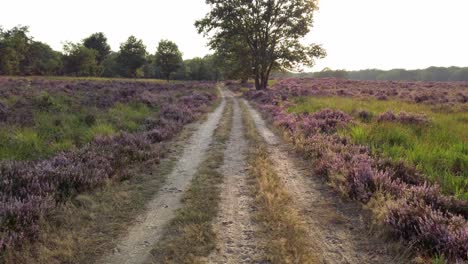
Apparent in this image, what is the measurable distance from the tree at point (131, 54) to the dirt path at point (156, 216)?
77.4 meters

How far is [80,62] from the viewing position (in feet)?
269

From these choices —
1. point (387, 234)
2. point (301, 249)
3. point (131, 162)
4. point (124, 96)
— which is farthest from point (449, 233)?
point (124, 96)

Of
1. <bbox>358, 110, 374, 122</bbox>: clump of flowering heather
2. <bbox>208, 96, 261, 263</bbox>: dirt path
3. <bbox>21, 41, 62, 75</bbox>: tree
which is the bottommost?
<bbox>208, 96, 261, 263</bbox>: dirt path

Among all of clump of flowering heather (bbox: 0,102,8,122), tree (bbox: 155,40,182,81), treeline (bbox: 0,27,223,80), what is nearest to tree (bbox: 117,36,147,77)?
treeline (bbox: 0,27,223,80)

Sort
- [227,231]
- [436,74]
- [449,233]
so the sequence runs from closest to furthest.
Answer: [449,233], [227,231], [436,74]

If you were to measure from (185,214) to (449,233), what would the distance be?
4092 millimetres

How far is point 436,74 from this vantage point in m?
119

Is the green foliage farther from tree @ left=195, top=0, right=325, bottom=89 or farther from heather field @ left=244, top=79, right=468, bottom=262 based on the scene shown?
heather field @ left=244, top=79, right=468, bottom=262

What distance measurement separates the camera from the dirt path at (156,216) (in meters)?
4.31

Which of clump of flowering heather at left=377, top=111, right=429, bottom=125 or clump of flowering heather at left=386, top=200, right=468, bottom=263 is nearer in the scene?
clump of flowering heather at left=386, top=200, right=468, bottom=263

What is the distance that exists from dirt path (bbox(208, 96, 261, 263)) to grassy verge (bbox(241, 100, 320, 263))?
0.21m

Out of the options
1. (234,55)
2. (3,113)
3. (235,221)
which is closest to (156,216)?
(235,221)

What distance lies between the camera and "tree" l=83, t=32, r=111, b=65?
101m

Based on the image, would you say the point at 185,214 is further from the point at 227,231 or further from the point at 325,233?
the point at 325,233
